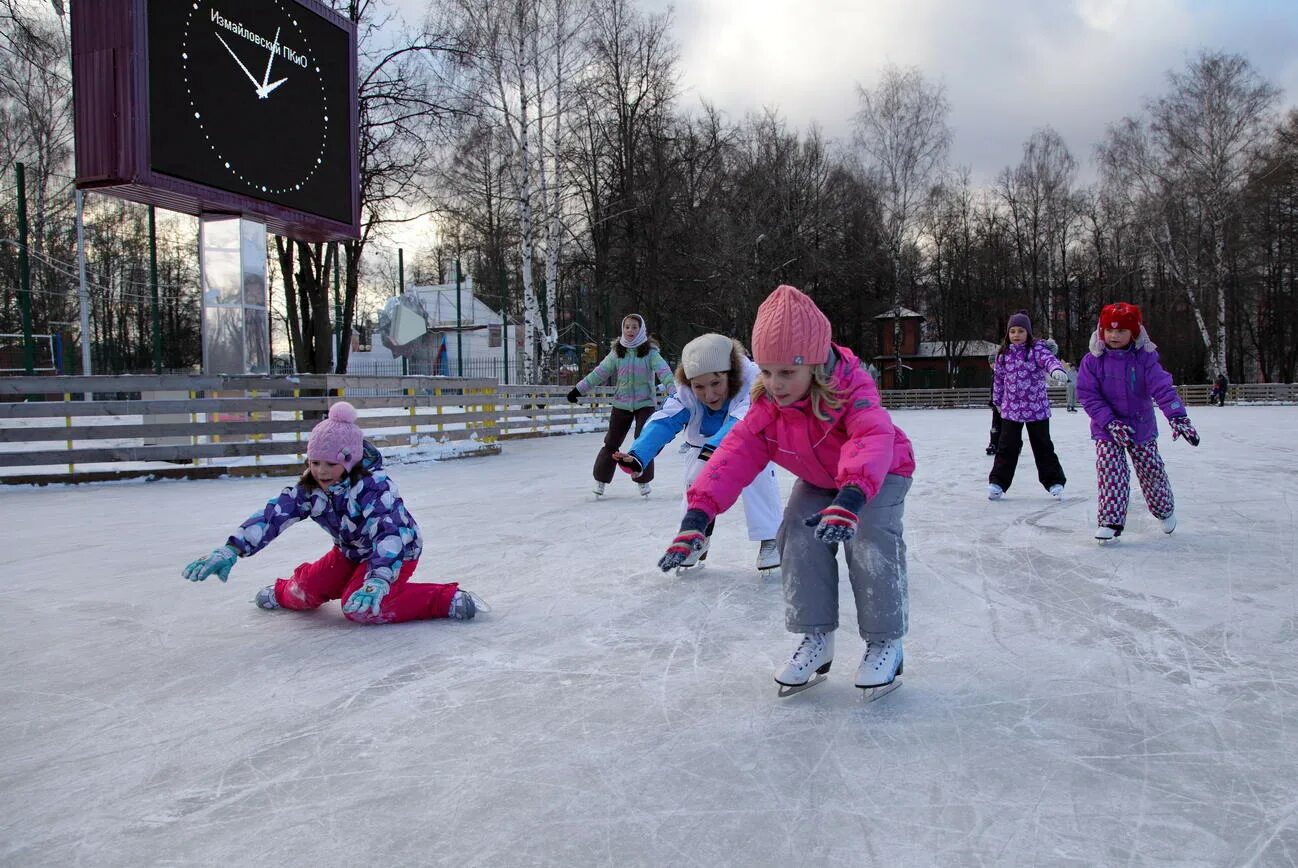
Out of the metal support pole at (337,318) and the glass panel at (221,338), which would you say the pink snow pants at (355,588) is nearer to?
the glass panel at (221,338)

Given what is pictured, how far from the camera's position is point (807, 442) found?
2.54 m

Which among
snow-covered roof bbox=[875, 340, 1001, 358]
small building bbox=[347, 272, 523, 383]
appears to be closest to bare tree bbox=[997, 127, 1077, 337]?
snow-covered roof bbox=[875, 340, 1001, 358]

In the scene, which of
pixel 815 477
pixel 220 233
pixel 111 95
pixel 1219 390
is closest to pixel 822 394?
pixel 815 477

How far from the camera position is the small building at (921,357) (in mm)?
37625

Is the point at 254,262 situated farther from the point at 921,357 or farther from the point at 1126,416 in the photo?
the point at 921,357

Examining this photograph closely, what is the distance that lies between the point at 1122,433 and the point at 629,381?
146 inches

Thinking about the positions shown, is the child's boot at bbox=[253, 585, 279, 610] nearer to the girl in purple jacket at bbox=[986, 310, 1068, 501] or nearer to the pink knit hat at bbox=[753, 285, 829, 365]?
the pink knit hat at bbox=[753, 285, 829, 365]

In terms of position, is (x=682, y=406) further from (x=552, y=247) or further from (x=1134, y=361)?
(x=552, y=247)

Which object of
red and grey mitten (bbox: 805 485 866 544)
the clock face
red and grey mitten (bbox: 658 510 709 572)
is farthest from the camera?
the clock face

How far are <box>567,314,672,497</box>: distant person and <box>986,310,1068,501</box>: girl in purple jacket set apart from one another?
8.32 feet

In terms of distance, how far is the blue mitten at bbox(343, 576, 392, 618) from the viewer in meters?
3.27

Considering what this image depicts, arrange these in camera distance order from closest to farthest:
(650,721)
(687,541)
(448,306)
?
(687,541)
(650,721)
(448,306)

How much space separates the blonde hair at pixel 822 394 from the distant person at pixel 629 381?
182 inches

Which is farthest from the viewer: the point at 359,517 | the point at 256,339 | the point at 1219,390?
the point at 1219,390
